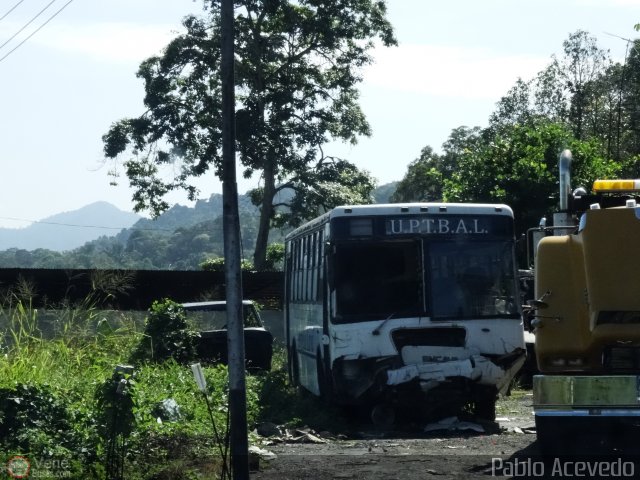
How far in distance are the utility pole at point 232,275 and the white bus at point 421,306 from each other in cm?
443

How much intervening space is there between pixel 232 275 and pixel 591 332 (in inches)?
133

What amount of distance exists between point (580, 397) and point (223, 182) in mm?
3910

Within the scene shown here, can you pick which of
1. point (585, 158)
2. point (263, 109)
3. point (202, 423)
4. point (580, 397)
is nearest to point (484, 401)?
point (202, 423)

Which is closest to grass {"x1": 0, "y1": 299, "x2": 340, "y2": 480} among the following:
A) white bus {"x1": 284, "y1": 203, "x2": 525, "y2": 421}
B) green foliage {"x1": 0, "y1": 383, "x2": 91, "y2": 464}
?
green foliage {"x1": 0, "y1": 383, "x2": 91, "y2": 464}

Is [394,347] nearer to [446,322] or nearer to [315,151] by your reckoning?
[446,322]

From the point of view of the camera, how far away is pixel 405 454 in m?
12.6

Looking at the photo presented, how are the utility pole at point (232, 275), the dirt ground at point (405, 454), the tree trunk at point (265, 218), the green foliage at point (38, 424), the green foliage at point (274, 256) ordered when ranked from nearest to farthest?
the utility pole at point (232, 275) → the dirt ground at point (405, 454) → the green foliage at point (38, 424) → the tree trunk at point (265, 218) → the green foliage at point (274, 256)

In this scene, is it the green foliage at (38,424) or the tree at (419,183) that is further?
the tree at (419,183)

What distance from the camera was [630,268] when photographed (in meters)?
10.3

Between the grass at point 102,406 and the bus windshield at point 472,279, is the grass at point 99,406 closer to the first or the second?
the grass at point 102,406

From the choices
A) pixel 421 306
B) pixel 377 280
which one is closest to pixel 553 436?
pixel 421 306

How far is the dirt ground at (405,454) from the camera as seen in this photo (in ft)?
37.0

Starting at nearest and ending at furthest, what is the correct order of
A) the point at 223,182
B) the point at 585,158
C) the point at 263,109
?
the point at 223,182
the point at 585,158
the point at 263,109

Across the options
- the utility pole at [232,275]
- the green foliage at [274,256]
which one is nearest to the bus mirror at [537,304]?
the utility pole at [232,275]
